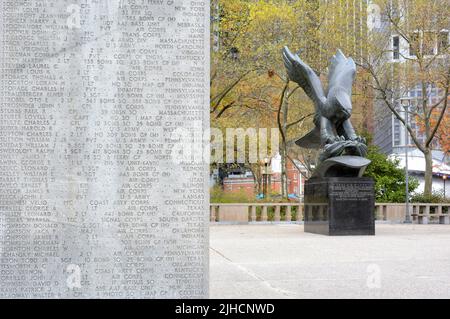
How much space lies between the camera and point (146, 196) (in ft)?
17.9

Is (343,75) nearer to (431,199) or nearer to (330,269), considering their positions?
(330,269)

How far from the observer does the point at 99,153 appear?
213 inches

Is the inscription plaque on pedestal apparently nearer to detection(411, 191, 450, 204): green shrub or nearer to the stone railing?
the stone railing

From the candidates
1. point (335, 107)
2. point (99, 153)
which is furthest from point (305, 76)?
point (99, 153)

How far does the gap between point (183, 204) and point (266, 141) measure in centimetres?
Answer: 3458

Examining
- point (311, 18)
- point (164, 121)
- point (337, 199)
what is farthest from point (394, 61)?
point (164, 121)

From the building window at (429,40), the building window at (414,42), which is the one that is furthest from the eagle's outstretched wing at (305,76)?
the building window at (429,40)

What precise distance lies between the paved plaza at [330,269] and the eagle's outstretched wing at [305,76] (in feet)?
18.4

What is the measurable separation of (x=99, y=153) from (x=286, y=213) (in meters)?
21.4

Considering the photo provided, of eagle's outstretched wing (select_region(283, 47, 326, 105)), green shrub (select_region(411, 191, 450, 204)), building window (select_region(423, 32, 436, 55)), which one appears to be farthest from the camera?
building window (select_region(423, 32, 436, 55))

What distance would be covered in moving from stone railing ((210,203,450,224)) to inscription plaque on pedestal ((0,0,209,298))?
19.5 meters

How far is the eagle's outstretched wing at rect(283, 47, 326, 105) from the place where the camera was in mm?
18719

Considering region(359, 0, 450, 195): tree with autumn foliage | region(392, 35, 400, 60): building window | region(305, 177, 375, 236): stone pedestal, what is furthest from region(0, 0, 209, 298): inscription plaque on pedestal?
region(392, 35, 400, 60): building window
